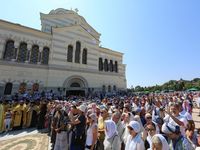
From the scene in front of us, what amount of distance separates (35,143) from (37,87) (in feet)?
40.1

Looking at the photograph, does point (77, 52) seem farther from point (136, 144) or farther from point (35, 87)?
point (136, 144)

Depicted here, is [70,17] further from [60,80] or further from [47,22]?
[60,80]

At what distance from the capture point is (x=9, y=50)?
16672 mm

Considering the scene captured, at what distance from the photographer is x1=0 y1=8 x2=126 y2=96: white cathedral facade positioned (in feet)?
54.0

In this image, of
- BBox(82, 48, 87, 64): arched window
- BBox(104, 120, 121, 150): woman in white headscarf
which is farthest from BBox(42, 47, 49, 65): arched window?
BBox(104, 120, 121, 150): woman in white headscarf

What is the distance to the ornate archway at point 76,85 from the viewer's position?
20.7 meters

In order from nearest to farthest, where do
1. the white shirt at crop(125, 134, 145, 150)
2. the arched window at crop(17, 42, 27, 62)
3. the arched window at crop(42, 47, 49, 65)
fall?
the white shirt at crop(125, 134, 145, 150) < the arched window at crop(17, 42, 27, 62) < the arched window at crop(42, 47, 49, 65)

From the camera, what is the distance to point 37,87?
18156mm

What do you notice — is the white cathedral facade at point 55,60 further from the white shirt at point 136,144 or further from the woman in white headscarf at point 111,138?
the white shirt at point 136,144

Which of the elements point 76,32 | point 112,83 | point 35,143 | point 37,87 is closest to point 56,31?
point 76,32

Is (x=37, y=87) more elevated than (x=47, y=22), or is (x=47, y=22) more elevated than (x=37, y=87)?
(x=47, y=22)

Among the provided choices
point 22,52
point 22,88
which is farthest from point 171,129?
point 22,52

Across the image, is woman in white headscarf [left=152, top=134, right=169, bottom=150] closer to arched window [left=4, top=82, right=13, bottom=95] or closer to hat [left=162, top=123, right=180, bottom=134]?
hat [left=162, top=123, right=180, bottom=134]

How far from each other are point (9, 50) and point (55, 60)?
5.22 metres
